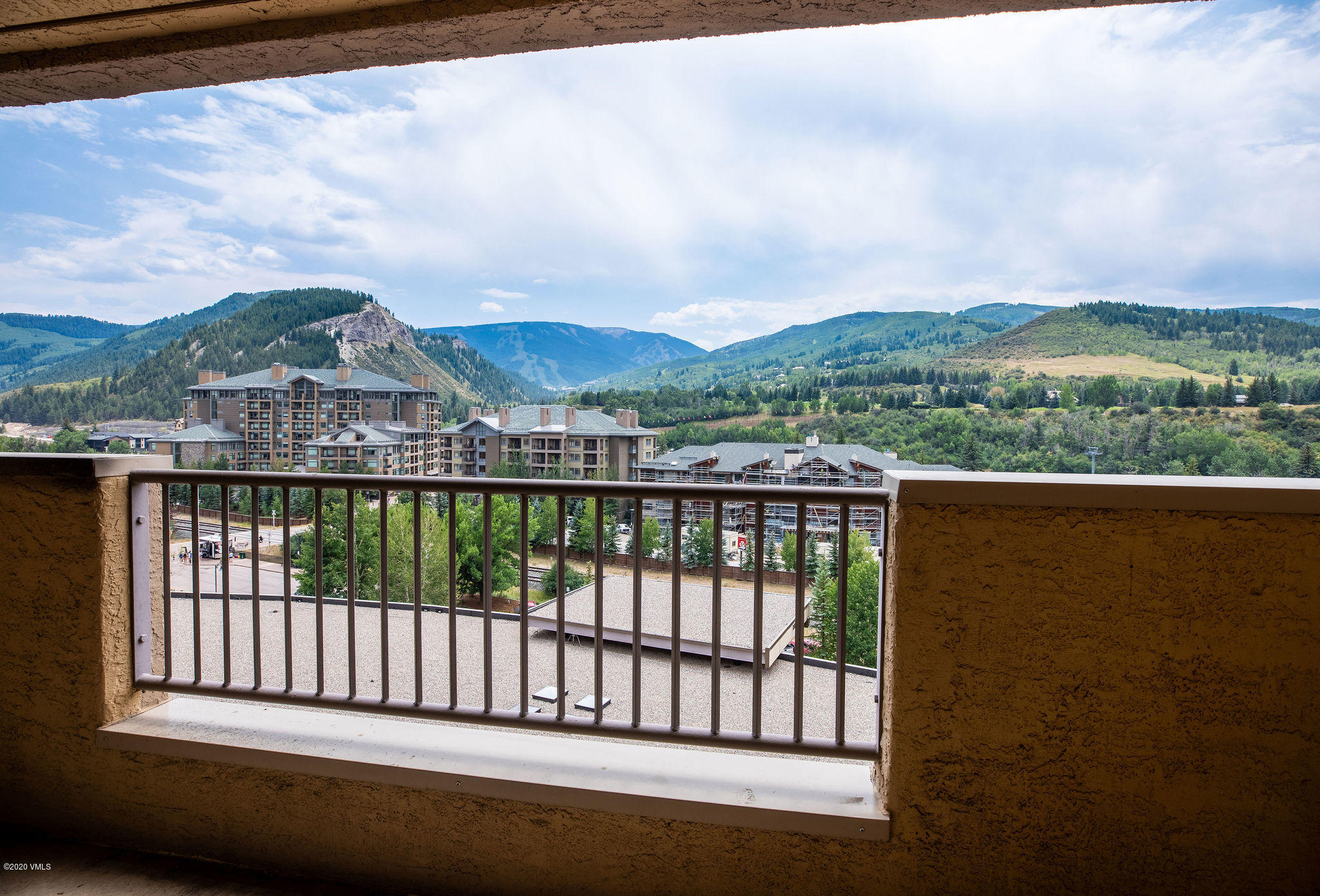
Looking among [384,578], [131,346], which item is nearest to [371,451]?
[384,578]

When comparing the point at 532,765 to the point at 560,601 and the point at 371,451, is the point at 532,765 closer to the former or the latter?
the point at 560,601

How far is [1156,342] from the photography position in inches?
99.5

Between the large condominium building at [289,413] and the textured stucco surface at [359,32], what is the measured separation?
1223mm

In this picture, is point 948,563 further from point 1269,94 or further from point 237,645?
point 237,645

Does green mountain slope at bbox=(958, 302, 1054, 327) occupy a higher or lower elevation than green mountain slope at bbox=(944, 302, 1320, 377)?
higher

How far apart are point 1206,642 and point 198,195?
647cm

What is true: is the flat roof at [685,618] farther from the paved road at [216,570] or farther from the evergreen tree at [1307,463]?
the evergreen tree at [1307,463]

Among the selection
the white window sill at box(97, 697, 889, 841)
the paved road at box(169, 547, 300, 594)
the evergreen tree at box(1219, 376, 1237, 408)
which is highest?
the evergreen tree at box(1219, 376, 1237, 408)

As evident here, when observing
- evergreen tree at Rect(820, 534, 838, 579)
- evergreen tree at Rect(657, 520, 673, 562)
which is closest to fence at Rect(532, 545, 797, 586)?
evergreen tree at Rect(657, 520, 673, 562)

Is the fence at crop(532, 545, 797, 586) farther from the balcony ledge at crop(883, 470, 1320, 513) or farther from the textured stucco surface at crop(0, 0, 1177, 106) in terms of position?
the textured stucco surface at crop(0, 0, 1177, 106)

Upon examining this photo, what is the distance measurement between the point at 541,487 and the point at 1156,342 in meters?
2.65

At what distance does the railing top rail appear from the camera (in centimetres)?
152

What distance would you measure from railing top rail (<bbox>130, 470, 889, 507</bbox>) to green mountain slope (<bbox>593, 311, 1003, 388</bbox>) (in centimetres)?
201

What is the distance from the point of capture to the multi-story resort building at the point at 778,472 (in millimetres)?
1643
